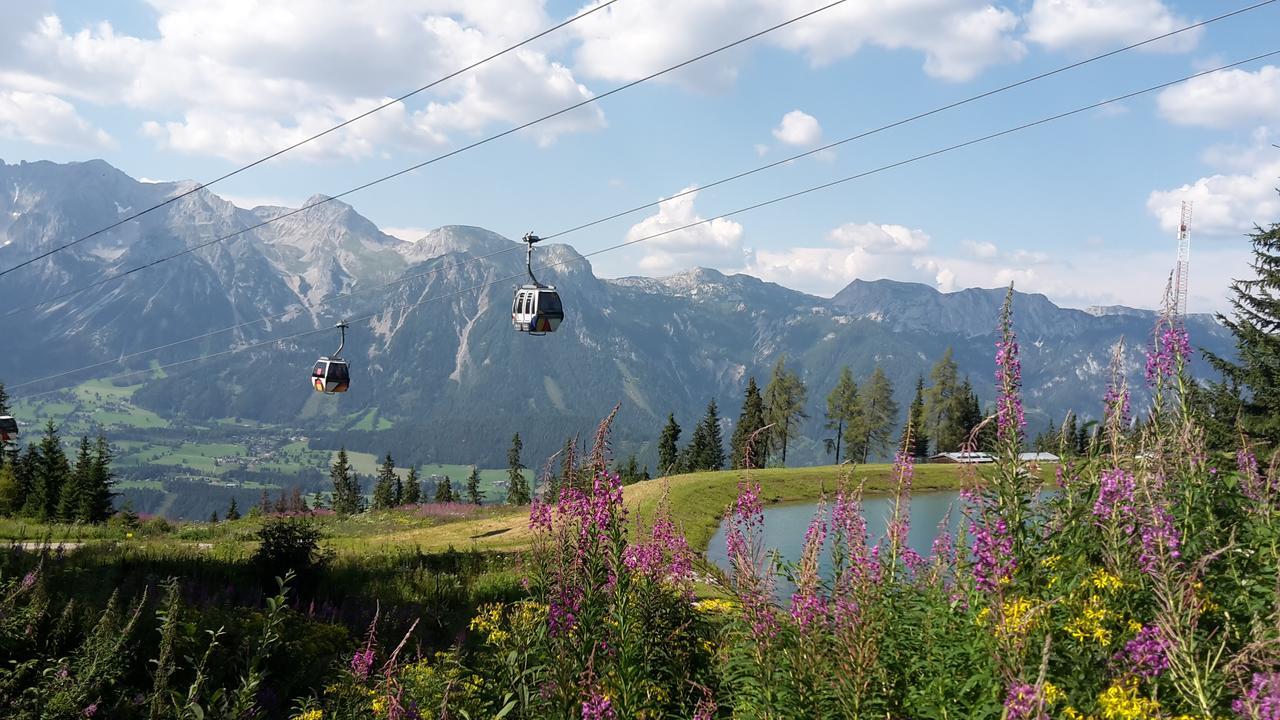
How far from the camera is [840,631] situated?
523 centimetres

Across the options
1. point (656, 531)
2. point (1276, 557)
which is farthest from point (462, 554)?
point (1276, 557)

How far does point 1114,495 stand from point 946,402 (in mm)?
91173

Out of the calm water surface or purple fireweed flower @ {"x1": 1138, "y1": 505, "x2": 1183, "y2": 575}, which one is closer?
purple fireweed flower @ {"x1": 1138, "y1": 505, "x2": 1183, "y2": 575}

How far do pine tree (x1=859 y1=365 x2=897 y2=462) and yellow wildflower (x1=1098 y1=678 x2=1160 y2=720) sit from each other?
8999cm

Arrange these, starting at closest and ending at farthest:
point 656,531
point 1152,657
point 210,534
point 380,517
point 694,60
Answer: point 1152,657, point 656,531, point 694,60, point 210,534, point 380,517

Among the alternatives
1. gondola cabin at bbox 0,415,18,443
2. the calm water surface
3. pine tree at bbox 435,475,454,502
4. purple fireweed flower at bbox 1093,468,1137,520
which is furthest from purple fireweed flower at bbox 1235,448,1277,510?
pine tree at bbox 435,475,454,502

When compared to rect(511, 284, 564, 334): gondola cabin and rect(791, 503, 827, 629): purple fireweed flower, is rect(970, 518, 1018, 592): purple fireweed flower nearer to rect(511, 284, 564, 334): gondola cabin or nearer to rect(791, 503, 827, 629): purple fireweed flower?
rect(791, 503, 827, 629): purple fireweed flower

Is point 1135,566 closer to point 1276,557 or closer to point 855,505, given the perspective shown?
point 1276,557

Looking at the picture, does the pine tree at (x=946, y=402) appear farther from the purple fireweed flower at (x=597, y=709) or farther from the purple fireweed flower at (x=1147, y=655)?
the purple fireweed flower at (x=597, y=709)

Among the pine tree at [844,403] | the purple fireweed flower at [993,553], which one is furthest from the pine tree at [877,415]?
the purple fireweed flower at [993,553]

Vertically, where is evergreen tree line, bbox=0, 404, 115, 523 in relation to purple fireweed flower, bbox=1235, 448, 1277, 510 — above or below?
below

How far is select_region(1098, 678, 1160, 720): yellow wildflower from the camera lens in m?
4.86

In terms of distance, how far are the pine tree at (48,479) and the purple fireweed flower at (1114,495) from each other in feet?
189

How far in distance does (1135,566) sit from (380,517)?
4720 centimetres
